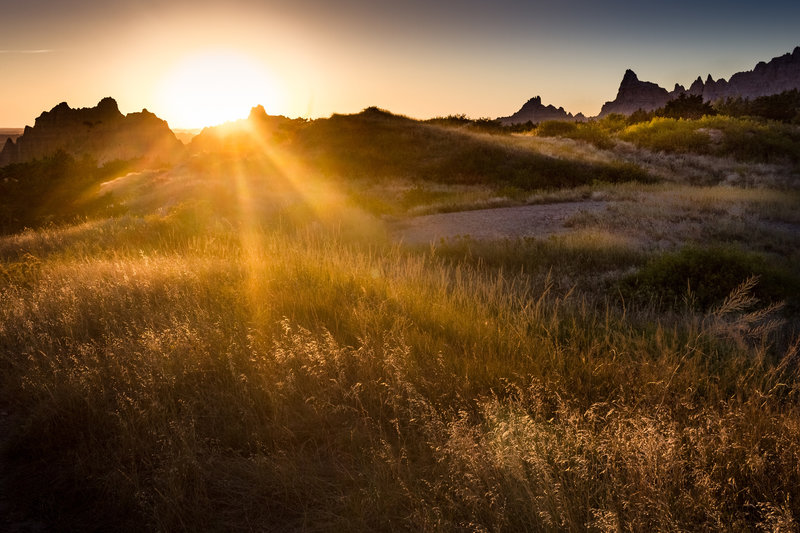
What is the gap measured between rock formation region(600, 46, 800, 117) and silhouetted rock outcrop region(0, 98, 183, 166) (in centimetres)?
12037

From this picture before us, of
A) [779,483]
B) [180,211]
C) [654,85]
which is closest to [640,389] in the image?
[779,483]

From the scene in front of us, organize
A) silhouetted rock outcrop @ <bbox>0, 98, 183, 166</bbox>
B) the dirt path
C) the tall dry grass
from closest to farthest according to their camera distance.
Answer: the tall dry grass
the dirt path
silhouetted rock outcrop @ <bbox>0, 98, 183, 166</bbox>

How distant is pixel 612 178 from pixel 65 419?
1038 inches

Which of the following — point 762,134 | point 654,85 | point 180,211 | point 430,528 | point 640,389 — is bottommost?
point 430,528

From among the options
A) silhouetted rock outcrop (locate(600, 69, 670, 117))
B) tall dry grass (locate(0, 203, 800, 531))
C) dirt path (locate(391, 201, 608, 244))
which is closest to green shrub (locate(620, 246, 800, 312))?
tall dry grass (locate(0, 203, 800, 531))

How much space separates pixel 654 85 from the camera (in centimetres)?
13025

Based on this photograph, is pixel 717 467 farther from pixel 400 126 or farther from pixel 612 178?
pixel 400 126

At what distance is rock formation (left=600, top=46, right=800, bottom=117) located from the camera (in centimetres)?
12950

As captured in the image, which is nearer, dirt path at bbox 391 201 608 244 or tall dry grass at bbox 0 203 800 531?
tall dry grass at bbox 0 203 800 531

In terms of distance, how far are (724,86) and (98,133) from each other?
633 ft

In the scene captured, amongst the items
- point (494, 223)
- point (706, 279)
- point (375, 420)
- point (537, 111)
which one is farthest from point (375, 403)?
point (537, 111)

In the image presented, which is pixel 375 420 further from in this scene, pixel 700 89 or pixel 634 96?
pixel 700 89

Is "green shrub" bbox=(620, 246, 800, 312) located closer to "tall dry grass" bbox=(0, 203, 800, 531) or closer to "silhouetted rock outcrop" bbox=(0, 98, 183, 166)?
→ "tall dry grass" bbox=(0, 203, 800, 531)

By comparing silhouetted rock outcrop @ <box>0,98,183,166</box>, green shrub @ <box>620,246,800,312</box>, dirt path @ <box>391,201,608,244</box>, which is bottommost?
green shrub @ <box>620,246,800,312</box>
